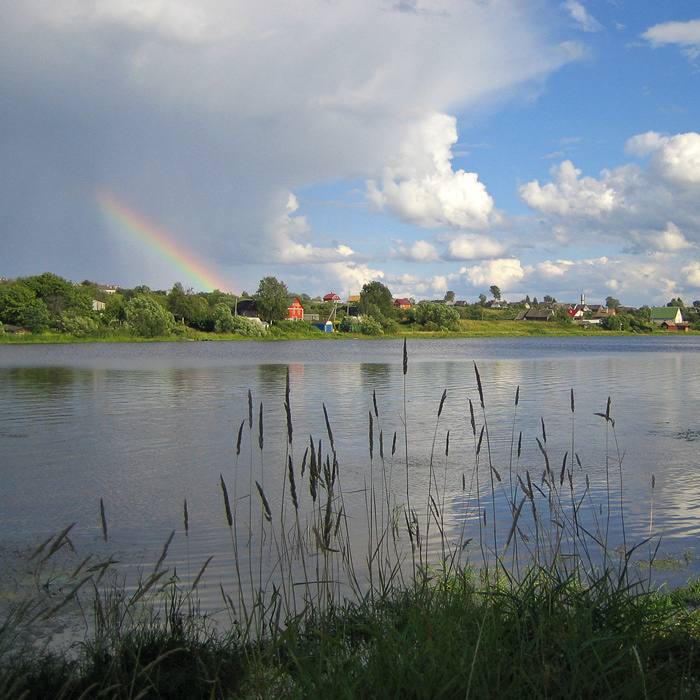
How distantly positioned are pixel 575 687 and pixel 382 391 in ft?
66.2

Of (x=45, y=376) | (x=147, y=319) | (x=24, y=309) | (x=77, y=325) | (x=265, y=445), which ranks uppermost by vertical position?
(x=24, y=309)

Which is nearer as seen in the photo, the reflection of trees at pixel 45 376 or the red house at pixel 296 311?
the reflection of trees at pixel 45 376

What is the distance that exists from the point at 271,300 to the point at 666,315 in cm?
12343

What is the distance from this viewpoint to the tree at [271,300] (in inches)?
4518

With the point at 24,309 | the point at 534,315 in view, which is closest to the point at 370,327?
the point at 24,309

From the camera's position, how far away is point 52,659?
3.78 metres

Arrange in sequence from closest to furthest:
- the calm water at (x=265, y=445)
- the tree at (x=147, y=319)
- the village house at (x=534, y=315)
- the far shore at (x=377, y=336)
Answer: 1. the calm water at (x=265, y=445)
2. the far shore at (x=377, y=336)
3. the tree at (x=147, y=319)
4. the village house at (x=534, y=315)

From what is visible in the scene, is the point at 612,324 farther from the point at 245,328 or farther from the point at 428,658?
the point at 428,658

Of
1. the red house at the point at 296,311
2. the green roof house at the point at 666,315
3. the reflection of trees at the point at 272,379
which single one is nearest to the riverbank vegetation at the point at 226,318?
the red house at the point at 296,311

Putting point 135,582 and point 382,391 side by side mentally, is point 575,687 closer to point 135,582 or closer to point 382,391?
point 135,582

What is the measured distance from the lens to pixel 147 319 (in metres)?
89.8

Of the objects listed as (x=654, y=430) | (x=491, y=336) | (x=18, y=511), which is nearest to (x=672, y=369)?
(x=654, y=430)

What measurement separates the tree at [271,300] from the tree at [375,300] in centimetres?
1681

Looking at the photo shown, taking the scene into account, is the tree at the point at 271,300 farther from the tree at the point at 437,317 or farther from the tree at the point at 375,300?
the tree at the point at 437,317
